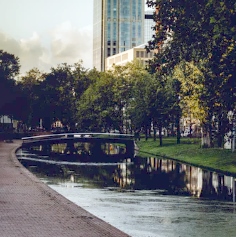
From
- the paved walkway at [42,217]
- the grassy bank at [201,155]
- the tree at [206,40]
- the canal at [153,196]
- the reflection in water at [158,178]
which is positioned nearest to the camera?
the paved walkway at [42,217]

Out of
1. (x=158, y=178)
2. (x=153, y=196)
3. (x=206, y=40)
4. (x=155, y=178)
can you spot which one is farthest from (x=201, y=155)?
(x=153, y=196)

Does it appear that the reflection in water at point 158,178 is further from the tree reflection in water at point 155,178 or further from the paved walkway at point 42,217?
the paved walkway at point 42,217

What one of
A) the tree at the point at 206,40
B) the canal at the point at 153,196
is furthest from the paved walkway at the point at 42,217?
the tree at the point at 206,40

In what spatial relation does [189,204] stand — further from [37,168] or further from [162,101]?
[162,101]

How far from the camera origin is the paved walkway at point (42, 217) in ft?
56.4

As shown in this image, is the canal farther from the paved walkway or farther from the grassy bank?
the paved walkway

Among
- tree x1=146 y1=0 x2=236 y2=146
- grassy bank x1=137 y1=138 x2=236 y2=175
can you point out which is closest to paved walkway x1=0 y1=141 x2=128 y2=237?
tree x1=146 y1=0 x2=236 y2=146

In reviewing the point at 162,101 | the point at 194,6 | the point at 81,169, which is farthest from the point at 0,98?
the point at 194,6

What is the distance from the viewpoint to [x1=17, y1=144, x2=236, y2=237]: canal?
2175 centimetres

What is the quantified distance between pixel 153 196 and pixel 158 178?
11.1 meters

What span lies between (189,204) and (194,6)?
10576 mm

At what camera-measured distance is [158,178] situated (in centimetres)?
4222

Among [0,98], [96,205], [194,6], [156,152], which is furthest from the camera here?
[0,98]

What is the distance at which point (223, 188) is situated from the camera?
116 feet
